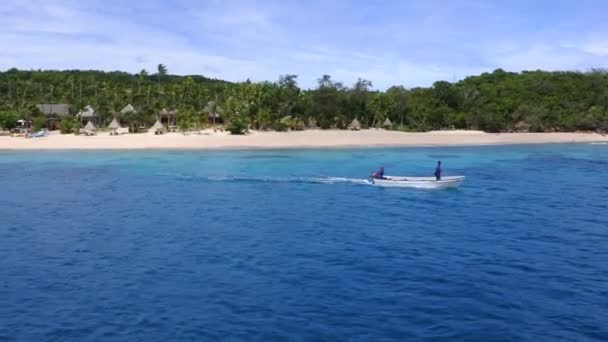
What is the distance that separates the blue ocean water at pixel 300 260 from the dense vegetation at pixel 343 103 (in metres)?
42.8

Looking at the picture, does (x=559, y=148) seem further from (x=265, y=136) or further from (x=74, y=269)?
(x=74, y=269)

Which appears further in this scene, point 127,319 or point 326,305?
point 326,305

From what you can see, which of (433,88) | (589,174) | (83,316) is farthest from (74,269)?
(433,88)

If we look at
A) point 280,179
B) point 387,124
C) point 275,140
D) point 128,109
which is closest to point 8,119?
point 128,109

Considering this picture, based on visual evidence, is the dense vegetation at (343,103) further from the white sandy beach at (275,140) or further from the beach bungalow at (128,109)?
the white sandy beach at (275,140)

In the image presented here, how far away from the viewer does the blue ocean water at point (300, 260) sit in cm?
1249

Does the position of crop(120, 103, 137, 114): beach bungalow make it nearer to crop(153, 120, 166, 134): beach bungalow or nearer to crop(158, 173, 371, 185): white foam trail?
crop(153, 120, 166, 134): beach bungalow

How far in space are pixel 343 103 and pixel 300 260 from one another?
221ft

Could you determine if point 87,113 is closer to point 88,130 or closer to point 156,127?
point 88,130

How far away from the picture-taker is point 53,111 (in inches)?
3356

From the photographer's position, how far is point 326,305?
1356cm

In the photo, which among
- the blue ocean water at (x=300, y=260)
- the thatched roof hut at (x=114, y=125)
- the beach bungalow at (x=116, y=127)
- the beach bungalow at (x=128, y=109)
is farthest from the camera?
the beach bungalow at (x=128, y=109)

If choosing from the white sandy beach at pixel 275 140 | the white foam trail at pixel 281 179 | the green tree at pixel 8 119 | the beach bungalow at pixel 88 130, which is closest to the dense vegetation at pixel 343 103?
the green tree at pixel 8 119

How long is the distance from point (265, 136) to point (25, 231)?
48.0 metres
